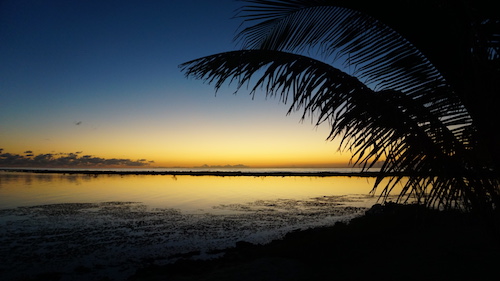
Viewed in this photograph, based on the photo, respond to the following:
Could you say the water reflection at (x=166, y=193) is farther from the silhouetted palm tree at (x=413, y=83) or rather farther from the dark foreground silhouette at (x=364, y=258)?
the silhouetted palm tree at (x=413, y=83)

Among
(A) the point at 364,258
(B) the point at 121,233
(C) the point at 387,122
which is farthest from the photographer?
(B) the point at 121,233

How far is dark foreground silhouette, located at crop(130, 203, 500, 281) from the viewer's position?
5.66m

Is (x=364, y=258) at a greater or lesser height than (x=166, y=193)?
greater

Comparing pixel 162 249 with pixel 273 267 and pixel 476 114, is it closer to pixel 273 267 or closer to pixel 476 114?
pixel 273 267

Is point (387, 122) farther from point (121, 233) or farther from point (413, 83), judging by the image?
point (121, 233)

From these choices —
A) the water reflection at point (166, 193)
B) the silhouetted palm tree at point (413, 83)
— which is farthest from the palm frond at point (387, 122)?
the water reflection at point (166, 193)

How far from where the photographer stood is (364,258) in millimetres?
6574

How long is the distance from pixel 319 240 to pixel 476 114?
23.8 feet

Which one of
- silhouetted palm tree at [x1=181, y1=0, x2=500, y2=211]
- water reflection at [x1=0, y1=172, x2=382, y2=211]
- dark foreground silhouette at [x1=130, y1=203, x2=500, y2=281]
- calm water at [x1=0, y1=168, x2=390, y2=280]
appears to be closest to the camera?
silhouetted palm tree at [x1=181, y1=0, x2=500, y2=211]

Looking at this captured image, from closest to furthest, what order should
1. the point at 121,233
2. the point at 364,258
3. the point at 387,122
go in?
the point at 387,122 → the point at 364,258 → the point at 121,233

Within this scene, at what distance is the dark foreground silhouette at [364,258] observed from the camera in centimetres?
566

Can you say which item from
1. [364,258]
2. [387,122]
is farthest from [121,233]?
[387,122]

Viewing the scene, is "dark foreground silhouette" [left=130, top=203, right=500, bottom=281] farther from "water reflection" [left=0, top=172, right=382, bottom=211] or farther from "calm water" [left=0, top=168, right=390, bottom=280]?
"water reflection" [left=0, top=172, right=382, bottom=211]

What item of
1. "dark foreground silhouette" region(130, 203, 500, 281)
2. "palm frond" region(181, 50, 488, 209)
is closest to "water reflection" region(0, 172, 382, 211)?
"dark foreground silhouette" region(130, 203, 500, 281)
